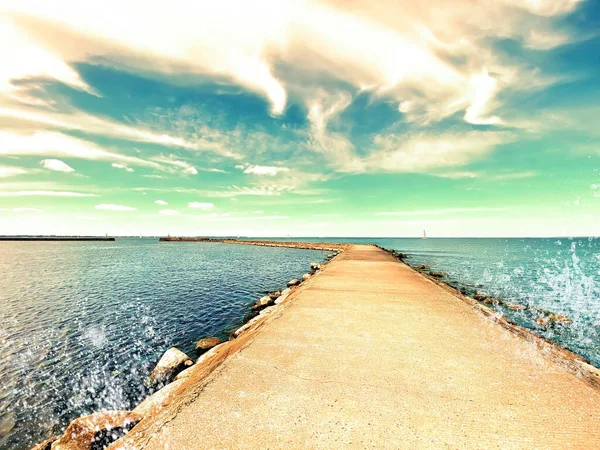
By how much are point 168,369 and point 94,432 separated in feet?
11.6

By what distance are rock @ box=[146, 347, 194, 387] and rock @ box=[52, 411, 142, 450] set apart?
3061mm

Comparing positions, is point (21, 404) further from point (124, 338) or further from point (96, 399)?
point (124, 338)

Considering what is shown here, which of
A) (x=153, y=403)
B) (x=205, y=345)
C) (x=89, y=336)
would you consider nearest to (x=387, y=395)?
(x=153, y=403)

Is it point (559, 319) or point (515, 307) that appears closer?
point (559, 319)

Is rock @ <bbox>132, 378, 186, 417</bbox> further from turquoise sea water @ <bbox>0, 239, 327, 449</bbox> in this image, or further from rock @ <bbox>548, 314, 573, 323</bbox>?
rock @ <bbox>548, 314, 573, 323</bbox>

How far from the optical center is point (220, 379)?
440cm

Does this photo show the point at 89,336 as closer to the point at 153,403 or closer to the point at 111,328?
the point at 111,328

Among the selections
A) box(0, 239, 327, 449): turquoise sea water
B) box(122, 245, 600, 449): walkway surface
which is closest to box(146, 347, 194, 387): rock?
box(0, 239, 327, 449): turquoise sea water

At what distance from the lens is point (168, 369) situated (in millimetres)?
7715

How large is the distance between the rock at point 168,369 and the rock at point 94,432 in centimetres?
306

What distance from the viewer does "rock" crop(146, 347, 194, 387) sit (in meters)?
7.59

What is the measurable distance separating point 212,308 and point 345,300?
870cm

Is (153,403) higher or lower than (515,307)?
higher

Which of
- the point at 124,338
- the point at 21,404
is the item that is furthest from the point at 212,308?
the point at 21,404
